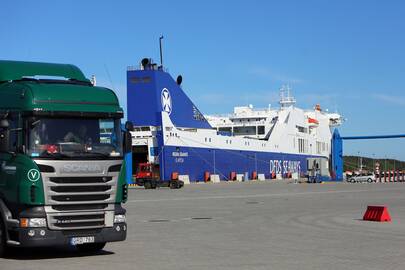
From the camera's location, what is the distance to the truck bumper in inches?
425

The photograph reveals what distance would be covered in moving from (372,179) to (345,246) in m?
64.4

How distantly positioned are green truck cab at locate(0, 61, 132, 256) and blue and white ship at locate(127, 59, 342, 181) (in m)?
46.5

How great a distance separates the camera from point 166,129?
5962 centimetres

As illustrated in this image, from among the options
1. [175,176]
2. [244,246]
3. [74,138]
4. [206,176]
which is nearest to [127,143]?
[74,138]

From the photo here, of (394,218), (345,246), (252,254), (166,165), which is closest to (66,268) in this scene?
(252,254)

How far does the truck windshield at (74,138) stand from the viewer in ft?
36.1

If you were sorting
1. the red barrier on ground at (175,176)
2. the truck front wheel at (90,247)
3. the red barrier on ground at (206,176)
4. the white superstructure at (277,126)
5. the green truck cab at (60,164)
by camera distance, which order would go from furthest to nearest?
the white superstructure at (277,126), the red barrier on ground at (206,176), the red barrier on ground at (175,176), the truck front wheel at (90,247), the green truck cab at (60,164)

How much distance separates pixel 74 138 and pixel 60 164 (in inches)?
25.6

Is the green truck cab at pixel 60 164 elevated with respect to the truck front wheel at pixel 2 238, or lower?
elevated

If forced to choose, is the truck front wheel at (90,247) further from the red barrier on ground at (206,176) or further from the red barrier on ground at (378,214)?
the red barrier on ground at (206,176)

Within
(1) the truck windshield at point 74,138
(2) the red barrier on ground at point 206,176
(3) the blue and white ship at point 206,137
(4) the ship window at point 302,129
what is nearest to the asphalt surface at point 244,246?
(1) the truck windshield at point 74,138

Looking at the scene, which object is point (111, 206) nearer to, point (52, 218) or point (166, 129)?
point (52, 218)

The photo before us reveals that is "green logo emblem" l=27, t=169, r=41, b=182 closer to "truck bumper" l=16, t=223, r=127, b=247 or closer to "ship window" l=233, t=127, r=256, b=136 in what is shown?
"truck bumper" l=16, t=223, r=127, b=247

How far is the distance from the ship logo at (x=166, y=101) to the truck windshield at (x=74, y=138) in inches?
1903
